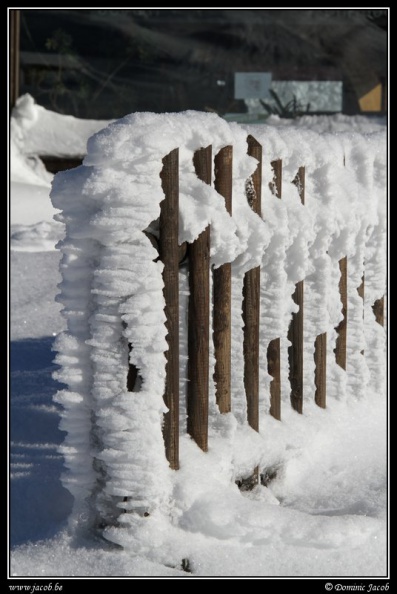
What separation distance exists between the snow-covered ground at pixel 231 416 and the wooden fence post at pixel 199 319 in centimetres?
6

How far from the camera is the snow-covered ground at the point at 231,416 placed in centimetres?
281

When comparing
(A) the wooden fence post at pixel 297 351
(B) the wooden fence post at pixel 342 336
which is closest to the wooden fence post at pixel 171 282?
(A) the wooden fence post at pixel 297 351

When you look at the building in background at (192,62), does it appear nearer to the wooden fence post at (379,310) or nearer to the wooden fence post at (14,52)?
the wooden fence post at (14,52)

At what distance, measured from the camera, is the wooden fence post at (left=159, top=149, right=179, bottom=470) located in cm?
288

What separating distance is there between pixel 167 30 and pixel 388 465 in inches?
393

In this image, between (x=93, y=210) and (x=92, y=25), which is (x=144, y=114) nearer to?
(x=93, y=210)

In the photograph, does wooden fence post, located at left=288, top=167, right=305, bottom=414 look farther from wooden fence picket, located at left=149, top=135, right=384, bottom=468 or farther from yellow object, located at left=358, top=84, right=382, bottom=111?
yellow object, located at left=358, top=84, right=382, bottom=111

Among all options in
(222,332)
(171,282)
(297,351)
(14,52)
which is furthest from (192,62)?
(171,282)

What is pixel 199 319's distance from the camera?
308 cm

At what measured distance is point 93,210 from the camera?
9.29ft

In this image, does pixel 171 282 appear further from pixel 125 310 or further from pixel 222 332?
pixel 222 332

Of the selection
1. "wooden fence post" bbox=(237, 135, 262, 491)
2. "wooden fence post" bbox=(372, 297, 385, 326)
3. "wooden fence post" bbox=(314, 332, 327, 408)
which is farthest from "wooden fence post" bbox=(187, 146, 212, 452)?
"wooden fence post" bbox=(372, 297, 385, 326)

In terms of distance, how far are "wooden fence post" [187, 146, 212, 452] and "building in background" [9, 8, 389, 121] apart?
30.2 ft

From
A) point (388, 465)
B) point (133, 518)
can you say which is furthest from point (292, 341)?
point (133, 518)
